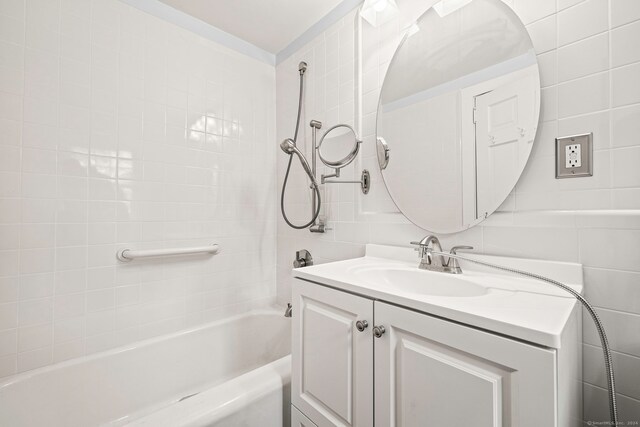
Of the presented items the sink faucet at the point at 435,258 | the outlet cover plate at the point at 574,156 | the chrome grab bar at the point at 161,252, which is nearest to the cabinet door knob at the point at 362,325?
the sink faucet at the point at 435,258

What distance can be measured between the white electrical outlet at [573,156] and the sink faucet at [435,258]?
1.22 ft

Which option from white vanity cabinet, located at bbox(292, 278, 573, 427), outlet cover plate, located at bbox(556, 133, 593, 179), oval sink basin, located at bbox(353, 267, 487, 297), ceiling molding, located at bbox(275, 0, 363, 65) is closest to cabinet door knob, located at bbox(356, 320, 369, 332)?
white vanity cabinet, located at bbox(292, 278, 573, 427)

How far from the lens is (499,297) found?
67 centimetres

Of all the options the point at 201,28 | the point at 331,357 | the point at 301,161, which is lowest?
the point at 331,357

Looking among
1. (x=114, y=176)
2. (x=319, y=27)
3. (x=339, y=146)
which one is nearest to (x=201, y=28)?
(x=319, y=27)

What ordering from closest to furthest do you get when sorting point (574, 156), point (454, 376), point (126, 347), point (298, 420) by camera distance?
point (454, 376), point (574, 156), point (298, 420), point (126, 347)

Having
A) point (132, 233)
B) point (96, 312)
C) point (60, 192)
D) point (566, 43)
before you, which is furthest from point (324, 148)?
point (96, 312)

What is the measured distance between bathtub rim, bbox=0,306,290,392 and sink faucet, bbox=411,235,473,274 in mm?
1117

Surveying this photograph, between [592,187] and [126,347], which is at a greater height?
[592,187]

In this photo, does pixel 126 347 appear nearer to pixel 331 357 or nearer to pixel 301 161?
pixel 331 357

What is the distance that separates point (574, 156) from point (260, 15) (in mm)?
1657

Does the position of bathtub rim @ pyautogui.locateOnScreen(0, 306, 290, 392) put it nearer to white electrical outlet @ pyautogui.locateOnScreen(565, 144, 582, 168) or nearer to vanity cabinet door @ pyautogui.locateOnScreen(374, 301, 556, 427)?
vanity cabinet door @ pyautogui.locateOnScreen(374, 301, 556, 427)

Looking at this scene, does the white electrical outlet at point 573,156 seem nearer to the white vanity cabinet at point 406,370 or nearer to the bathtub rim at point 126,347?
the white vanity cabinet at point 406,370

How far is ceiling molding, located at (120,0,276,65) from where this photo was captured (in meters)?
1.46
